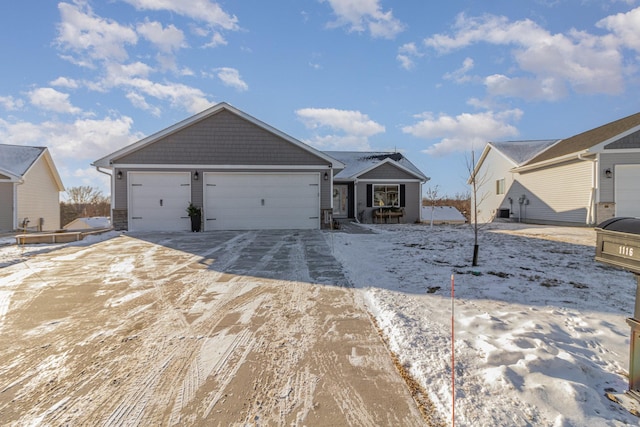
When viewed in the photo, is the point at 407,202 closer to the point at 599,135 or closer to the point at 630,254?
the point at 599,135

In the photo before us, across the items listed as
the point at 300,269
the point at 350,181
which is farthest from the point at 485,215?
the point at 300,269

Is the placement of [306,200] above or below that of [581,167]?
below

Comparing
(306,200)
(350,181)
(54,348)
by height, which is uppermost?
(350,181)

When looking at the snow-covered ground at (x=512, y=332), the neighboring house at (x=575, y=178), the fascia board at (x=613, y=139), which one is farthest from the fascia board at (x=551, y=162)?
the snow-covered ground at (x=512, y=332)

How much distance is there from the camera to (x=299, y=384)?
2295 millimetres

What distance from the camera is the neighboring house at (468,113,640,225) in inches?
479

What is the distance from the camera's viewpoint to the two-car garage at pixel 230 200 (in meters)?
11.9

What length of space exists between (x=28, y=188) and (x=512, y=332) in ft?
68.2

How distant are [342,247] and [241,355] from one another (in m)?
5.48

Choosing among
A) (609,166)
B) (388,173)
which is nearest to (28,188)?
(388,173)

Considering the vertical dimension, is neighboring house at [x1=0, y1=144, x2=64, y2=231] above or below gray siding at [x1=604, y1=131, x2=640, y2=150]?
below

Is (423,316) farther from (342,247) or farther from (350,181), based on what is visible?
(350,181)

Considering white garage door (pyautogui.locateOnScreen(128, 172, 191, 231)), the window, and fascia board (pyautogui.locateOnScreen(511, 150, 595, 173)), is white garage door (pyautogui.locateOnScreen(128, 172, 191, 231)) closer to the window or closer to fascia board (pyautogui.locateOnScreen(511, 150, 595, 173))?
the window

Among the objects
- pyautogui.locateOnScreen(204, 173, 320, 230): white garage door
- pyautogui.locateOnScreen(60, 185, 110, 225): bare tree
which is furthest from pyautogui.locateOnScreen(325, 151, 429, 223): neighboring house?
pyautogui.locateOnScreen(60, 185, 110, 225): bare tree
